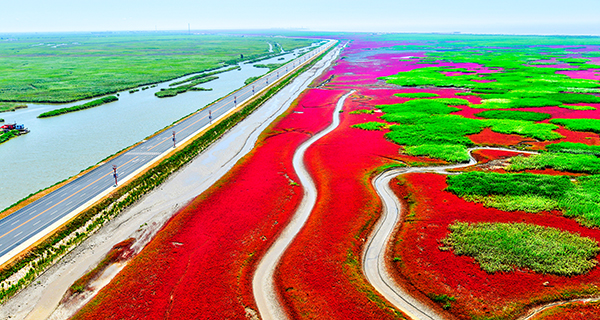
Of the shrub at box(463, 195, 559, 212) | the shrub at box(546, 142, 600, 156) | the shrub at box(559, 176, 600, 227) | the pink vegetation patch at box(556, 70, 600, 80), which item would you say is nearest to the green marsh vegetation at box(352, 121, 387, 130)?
the shrub at box(546, 142, 600, 156)

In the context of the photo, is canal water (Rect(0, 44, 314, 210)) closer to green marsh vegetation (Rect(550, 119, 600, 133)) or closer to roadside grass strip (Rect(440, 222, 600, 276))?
roadside grass strip (Rect(440, 222, 600, 276))

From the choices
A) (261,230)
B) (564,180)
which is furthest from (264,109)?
(564,180)

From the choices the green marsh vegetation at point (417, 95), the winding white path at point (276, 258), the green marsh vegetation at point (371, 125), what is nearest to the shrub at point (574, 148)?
the green marsh vegetation at point (371, 125)

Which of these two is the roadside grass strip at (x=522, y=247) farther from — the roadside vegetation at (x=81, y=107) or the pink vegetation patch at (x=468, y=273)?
the roadside vegetation at (x=81, y=107)

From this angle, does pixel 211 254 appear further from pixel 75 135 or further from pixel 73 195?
pixel 75 135

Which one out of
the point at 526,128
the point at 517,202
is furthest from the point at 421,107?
the point at 517,202

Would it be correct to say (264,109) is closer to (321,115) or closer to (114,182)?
(321,115)
